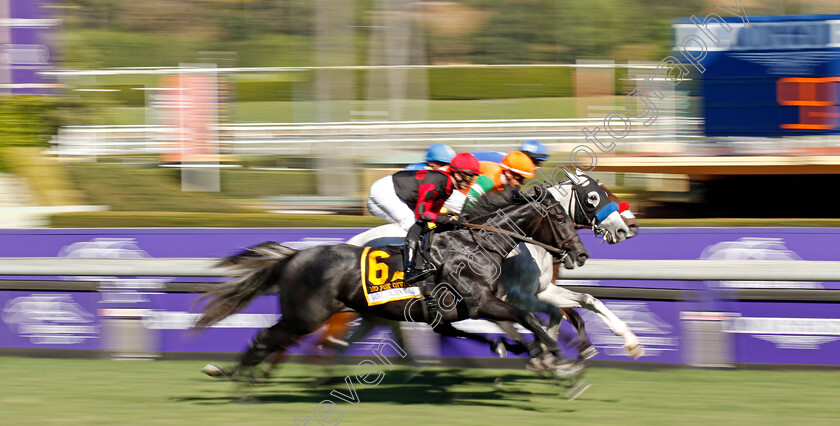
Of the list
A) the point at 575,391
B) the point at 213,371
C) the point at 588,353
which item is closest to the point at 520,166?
the point at 588,353

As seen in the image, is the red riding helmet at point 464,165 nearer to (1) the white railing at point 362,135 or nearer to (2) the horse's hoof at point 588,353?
(2) the horse's hoof at point 588,353

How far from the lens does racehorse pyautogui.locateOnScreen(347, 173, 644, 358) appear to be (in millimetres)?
5781

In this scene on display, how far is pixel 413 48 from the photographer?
15.8m

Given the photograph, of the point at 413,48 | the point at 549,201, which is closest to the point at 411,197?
the point at 549,201

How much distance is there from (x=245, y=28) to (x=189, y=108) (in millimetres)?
6091

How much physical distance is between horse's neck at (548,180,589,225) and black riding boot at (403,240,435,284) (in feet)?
3.59

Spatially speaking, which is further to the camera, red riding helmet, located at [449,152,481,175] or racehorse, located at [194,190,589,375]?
red riding helmet, located at [449,152,481,175]

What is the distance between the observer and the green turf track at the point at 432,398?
4.84 m

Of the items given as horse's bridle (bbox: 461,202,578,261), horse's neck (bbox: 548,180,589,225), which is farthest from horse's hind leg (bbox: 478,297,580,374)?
horse's neck (bbox: 548,180,589,225)

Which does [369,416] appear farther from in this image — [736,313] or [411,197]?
[736,313]

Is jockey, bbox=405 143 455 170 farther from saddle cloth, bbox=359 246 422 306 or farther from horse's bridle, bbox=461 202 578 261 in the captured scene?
saddle cloth, bbox=359 246 422 306

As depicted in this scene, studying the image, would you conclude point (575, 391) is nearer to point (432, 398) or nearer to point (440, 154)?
point (432, 398)

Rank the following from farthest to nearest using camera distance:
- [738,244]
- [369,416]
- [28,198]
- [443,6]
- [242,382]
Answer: [443,6], [28,198], [738,244], [242,382], [369,416]

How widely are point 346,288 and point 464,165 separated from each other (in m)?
1.01
